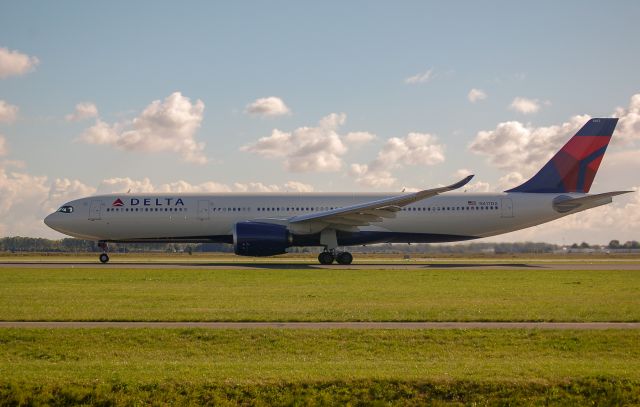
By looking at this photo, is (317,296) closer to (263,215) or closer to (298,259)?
(263,215)

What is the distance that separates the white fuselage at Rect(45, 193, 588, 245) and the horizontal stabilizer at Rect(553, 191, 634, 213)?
15.4 inches

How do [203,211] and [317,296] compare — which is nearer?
[317,296]

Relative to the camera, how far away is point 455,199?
4294cm

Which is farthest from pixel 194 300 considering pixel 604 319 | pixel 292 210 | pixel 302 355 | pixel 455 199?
pixel 455 199

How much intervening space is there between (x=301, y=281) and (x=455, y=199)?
737 inches

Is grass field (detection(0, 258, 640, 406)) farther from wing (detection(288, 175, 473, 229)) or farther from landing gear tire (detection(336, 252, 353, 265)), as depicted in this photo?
landing gear tire (detection(336, 252, 353, 265))

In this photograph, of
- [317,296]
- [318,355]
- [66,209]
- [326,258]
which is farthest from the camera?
→ [66,209]

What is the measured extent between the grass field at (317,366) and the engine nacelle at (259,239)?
23.9 metres

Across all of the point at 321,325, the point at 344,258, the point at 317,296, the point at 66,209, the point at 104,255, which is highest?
the point at 66,209

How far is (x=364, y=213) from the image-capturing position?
3894 centimetres

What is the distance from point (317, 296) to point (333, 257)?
1988 cm

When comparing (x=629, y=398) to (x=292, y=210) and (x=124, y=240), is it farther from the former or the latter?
(x=124, y=240)

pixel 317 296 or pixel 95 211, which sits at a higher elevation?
pixel 95 211

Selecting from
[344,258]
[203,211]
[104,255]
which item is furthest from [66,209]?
[344,258]
